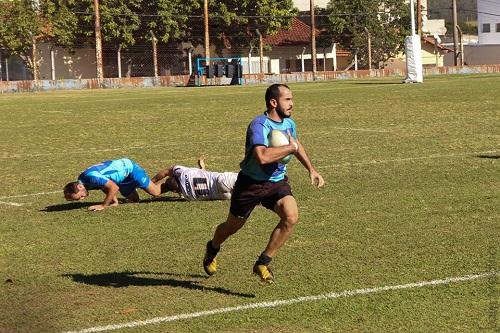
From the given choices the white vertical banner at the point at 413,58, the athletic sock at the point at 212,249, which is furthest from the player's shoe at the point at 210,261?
the white vertical banner at the point at 413,58

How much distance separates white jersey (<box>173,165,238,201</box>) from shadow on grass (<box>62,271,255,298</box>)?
3757mm

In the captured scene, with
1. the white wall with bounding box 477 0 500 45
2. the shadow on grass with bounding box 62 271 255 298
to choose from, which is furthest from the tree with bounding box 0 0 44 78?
the white wall with bounding box 477 0 500 45

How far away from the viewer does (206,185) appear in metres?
12.1

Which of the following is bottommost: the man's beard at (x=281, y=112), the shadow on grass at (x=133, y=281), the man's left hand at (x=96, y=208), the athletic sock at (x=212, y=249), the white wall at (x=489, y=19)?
the shadow on grass at (x=133, y=281)

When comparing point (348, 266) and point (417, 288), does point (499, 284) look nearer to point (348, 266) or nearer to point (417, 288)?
point (417, 288)

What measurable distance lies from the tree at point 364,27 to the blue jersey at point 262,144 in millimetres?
69740

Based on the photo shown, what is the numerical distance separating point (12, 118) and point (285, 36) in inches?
2218

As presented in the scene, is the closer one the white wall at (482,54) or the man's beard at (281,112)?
the man's beard at (281,112)

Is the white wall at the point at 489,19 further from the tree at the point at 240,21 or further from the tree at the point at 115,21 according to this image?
the tree at the point at 115,21

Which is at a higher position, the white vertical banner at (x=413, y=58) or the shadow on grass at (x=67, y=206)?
the white vertical banner at (x=413, y=58)

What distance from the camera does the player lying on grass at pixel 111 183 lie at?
1183 cm

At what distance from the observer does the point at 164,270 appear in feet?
27.9

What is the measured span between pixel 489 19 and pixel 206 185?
111 meters

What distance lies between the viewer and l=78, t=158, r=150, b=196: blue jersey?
12.1 metres
